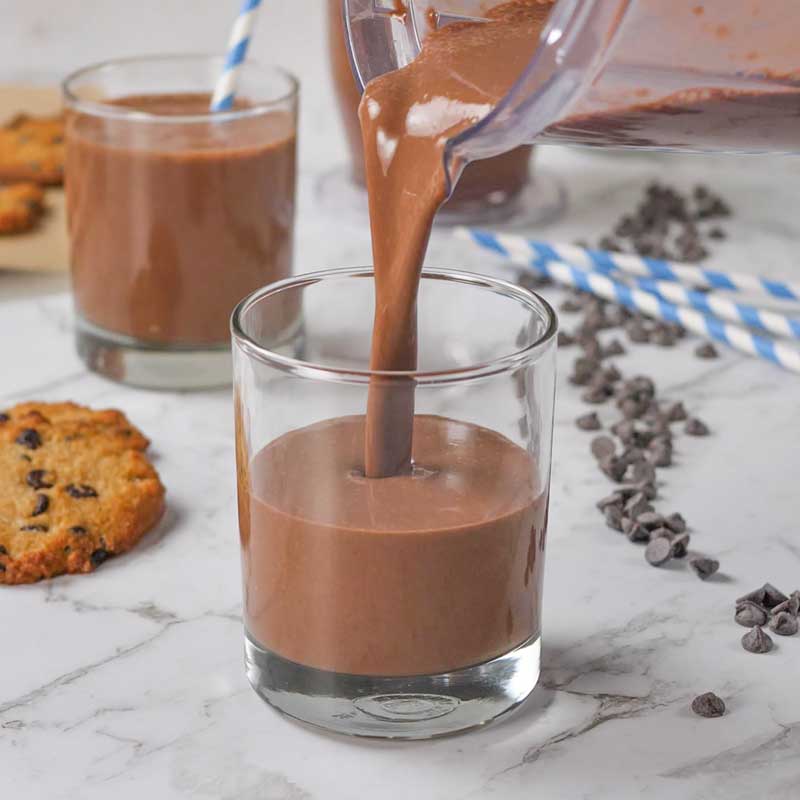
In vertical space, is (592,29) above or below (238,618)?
above

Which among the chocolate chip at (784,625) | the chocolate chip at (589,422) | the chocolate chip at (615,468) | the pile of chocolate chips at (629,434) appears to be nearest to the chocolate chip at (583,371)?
the pile of chocolate chips at (629,434)

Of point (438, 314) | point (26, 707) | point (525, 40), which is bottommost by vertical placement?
point (26, 707)

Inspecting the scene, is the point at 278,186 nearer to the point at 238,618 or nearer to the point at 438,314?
the point at 438,314

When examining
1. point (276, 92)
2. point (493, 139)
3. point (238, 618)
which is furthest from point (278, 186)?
point (493, 139)

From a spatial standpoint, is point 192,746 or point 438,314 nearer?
point 192,746

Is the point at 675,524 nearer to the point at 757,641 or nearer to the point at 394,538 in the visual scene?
the point at 757,641

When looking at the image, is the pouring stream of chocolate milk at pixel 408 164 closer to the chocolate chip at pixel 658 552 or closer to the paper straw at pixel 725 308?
the chocolate chip at pixel 658 552

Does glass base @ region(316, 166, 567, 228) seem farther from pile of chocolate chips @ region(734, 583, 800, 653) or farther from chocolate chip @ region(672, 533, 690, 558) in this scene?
pile of chocolate chips @ region(734, 583, 800, 653)

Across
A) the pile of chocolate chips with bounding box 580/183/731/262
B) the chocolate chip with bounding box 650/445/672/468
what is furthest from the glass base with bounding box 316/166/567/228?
the chocolate chip with bounding box 650/445/672/468
